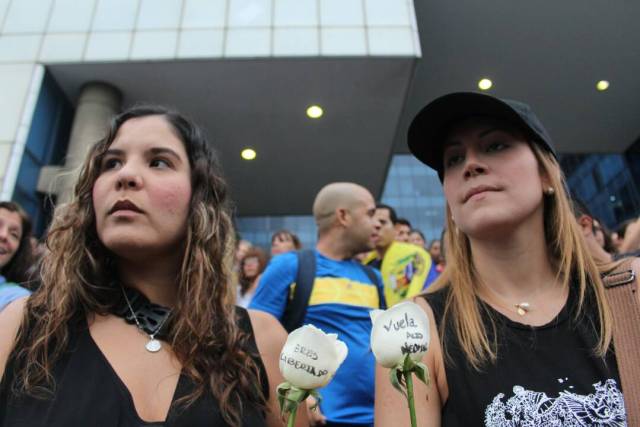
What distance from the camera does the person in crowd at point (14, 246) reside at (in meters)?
3.61

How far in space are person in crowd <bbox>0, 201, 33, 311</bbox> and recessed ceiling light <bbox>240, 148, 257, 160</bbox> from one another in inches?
311

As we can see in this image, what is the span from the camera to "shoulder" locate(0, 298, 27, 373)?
4.78 ft

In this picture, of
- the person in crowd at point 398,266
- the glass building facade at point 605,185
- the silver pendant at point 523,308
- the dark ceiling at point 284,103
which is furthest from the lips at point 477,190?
the glass building facade at point 605,185

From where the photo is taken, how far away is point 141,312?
172cm

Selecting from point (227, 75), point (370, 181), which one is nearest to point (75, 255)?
point (227, 75)

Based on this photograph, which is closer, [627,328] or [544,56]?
[627,328]

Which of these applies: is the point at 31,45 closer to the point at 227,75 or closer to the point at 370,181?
the point at 227,75

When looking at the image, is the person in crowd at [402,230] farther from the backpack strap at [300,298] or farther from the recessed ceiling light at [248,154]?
the recessed ceiling light at [248,154]

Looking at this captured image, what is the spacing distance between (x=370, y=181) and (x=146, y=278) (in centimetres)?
1142

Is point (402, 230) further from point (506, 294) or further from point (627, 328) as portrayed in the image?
point (627, 328)

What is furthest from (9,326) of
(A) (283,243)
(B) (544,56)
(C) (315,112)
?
(B) (544,56)

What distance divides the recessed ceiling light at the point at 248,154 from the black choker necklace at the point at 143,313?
9.98m

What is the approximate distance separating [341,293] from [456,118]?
5.82ft

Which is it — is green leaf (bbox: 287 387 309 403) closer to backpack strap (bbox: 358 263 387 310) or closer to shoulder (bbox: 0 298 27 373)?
shoulder (bbox: 0 298 27 373)
